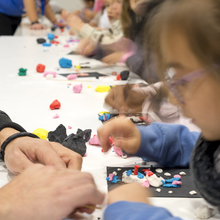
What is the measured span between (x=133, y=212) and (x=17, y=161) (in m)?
0.31

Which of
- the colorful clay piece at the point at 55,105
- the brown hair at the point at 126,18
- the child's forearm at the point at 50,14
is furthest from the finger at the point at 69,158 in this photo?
the child's forearm at the point at 50,14

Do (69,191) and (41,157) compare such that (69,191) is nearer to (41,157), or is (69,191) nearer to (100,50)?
(41,157)

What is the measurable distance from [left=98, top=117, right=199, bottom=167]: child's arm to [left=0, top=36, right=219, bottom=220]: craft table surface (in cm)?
4

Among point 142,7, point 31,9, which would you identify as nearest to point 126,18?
point 142,7

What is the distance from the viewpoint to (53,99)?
3.72 feet

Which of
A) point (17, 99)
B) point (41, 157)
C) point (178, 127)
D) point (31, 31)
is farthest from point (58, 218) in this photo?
point (31, 31)

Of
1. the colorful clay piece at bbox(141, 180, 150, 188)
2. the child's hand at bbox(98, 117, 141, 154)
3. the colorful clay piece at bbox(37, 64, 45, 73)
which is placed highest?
the child's hand at bbox(98, 117, 141, 154)

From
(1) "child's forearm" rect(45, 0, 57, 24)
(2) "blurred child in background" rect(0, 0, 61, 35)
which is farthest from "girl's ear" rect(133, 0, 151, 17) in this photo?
(1) "child's forearm" rect(45, 0, 57, 24)

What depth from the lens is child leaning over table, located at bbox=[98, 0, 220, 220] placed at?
474mm

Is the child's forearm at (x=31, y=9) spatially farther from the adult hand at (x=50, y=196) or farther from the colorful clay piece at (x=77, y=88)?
the adult hand at (x=50, y=196)

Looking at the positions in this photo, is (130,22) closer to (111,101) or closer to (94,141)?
(111,101)

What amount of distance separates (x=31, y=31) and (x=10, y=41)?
0.52 meters

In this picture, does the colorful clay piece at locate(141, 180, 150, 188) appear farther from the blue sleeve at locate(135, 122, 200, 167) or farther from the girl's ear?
the girl's ear

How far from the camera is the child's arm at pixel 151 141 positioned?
76cm
